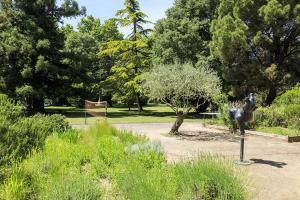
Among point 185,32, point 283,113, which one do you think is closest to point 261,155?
point 283,113

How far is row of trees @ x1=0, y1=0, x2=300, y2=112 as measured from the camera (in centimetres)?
2598

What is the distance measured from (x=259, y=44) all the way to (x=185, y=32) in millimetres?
8676

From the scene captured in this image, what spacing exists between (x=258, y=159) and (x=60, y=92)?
23.1 meters

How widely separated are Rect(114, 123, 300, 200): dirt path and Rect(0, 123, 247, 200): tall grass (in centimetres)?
175

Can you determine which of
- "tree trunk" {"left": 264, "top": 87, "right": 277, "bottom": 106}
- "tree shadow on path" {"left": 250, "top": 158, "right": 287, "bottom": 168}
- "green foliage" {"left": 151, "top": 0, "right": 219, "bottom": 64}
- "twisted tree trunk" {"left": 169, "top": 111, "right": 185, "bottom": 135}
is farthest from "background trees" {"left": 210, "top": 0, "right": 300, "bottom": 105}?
"tree shadow on path" {"left": 250, "top": 158, "right": 287, "bottom": 168}

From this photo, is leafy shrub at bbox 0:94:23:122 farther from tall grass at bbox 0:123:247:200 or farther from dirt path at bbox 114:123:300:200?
dirt path at bbox 114:123:300:200

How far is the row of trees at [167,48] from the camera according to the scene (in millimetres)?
25984

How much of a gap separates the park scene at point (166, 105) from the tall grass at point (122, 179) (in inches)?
0.8

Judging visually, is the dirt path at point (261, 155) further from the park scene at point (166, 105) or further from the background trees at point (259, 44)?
the background trees at point (259, 44)

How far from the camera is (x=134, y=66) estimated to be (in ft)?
115

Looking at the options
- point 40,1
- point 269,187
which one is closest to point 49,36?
point 40,1

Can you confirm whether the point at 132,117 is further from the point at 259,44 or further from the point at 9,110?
the point at 9,110

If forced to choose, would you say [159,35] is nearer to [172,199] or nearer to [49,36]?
[49,36]

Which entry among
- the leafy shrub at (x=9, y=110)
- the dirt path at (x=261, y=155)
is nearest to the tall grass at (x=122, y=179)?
the dirt path at (x=261, y=155)
